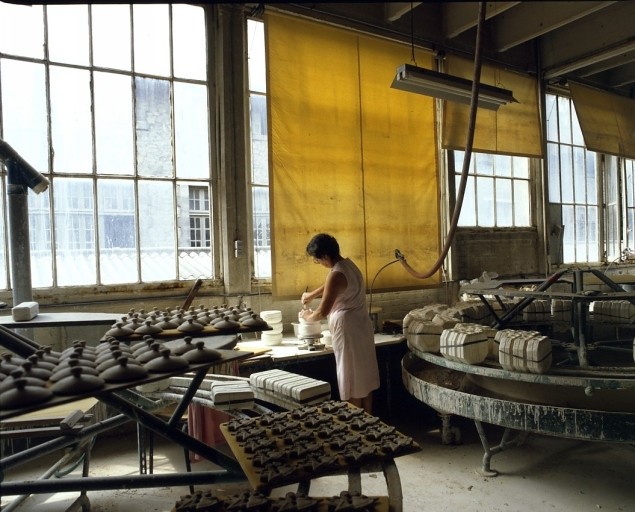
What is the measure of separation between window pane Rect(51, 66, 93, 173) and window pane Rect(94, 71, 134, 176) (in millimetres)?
75

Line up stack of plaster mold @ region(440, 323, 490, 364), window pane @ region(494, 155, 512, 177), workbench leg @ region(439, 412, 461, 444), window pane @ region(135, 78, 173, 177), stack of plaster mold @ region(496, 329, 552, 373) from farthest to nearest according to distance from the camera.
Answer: window pane @ region(494, 155, 512, 177) → window pane @ region(135, 78, 173, 177) → workbench leg @ region(439, 412, 461, 444) → stack of plaster mold @ region(440, 323, 490, 364) → stack of plaster mold @ region(496, 329, 552, 373)

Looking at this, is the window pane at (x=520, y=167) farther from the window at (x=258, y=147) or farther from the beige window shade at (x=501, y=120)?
the window at (x=258, y=147)

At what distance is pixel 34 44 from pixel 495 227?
5248 millimetres

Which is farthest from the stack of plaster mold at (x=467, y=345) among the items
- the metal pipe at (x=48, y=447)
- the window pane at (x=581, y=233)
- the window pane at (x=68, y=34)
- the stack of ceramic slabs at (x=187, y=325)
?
the window pane at (x=581, y=233)

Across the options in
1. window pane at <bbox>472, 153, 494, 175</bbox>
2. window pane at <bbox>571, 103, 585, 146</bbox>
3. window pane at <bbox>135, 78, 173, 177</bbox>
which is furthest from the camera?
window pane at <bbox>571, 103, 585, 146</bbox>

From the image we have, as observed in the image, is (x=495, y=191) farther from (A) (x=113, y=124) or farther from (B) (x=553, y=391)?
(A) (x=113, y=124)

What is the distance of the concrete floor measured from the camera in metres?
3.02

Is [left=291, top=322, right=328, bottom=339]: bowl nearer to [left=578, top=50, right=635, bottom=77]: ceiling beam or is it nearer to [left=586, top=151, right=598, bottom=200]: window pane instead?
[left=586, top=151, right=598, bottom=200]: window pane

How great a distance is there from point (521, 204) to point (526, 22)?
87.7 inches

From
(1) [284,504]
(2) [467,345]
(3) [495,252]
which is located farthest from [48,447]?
(3) [495,252]

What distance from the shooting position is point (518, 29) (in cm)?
607

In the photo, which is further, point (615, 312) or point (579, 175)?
point (579, 175)

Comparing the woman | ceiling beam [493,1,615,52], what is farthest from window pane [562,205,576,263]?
the woman

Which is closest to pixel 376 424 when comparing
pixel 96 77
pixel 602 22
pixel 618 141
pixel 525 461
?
pixel 525 461
